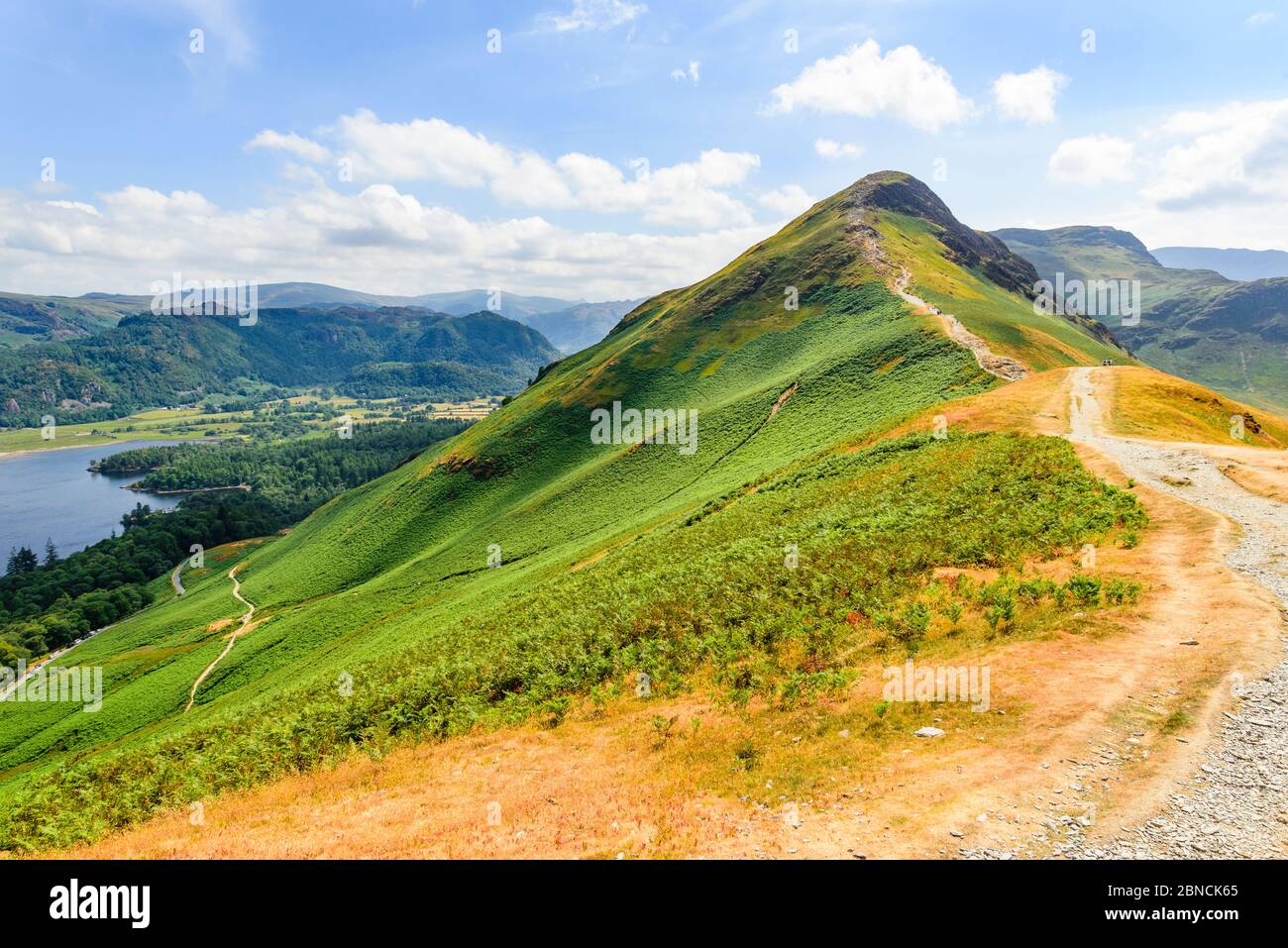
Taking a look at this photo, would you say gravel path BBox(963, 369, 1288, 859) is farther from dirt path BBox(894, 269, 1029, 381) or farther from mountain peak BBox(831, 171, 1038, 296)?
mountain peak BBox(831, 171, 1038, 296)

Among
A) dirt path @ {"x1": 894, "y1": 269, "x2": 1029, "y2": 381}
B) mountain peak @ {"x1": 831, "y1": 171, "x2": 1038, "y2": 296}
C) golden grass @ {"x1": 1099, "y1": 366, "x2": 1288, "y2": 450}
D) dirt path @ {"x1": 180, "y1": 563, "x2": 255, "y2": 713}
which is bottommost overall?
dirt path @ {"x1": 180, "y1": 563, "x2": 255, "y2": 713}

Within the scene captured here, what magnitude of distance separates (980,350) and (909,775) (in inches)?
2658

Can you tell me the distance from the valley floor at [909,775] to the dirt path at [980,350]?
4425 centimetres

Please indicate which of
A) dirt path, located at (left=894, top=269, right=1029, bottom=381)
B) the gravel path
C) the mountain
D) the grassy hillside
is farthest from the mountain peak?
the gravel path

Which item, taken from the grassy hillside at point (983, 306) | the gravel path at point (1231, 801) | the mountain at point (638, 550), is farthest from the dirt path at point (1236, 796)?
the grassy hillside at point (983, 306)

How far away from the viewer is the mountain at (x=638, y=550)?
23250 mm

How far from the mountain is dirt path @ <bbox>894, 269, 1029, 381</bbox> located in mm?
1128

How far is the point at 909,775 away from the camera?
13.3 metres

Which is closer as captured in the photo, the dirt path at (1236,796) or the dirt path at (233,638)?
the dirt path at (1236,796)

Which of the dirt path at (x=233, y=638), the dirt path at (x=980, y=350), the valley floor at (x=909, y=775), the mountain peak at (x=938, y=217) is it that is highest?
the mountain peak at (x=938, y=217)

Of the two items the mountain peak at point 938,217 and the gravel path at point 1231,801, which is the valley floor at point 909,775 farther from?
the mountain peak at point 938,217

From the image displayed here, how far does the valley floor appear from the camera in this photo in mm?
11109
